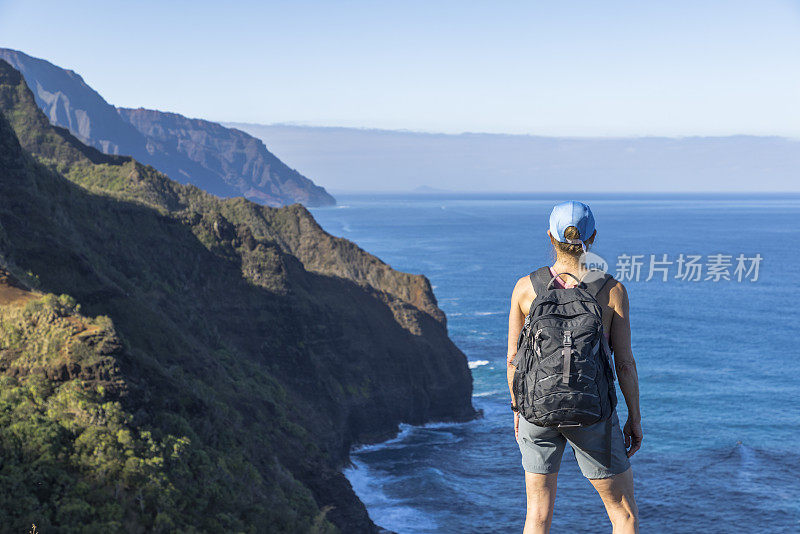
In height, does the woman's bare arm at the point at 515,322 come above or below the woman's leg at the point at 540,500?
above

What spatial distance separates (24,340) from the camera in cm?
2170

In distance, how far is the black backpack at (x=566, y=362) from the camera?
5039mm

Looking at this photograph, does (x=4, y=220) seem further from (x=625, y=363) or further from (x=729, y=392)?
(x=729, y=392)

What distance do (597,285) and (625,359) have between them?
2.03ft

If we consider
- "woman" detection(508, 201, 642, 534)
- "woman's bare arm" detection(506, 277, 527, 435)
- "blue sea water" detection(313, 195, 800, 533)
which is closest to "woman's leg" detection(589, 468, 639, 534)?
"woman" detection(508, 201, 642, 534)

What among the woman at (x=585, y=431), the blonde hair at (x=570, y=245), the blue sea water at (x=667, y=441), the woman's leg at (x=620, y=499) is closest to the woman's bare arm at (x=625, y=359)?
the woman at (x=585, y=431)

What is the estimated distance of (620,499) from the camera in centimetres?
559

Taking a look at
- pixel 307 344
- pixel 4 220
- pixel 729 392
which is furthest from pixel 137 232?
pixel 729 392

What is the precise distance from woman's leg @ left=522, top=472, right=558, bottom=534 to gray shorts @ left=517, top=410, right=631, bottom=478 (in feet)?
0.25

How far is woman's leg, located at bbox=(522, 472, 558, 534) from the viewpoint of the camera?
5.64 metres

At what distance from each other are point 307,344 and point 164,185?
1244 inches

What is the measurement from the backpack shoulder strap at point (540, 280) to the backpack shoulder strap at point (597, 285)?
0.98 ft

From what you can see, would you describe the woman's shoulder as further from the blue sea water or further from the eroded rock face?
the blue sea water

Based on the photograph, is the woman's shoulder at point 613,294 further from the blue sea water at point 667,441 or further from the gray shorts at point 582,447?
the blue sea water at point 667,441
